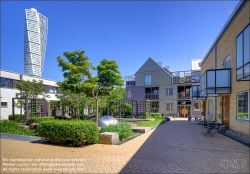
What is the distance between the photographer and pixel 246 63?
27.0ft

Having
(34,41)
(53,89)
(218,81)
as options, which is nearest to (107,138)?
(34,41)

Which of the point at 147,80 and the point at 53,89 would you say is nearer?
the point at 147,80

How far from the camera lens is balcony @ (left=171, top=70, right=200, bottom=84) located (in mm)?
30795

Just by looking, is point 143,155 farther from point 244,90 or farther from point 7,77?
point 7,77

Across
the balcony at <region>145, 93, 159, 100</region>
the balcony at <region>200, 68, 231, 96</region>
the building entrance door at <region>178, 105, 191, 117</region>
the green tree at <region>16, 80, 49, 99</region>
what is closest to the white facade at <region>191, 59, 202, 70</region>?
the building entrance door at <region>178, 105, 191, 117</region>

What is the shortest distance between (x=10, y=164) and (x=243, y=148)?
864 centimetres

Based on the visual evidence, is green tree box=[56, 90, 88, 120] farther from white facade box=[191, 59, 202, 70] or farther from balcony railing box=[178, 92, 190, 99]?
white facade box=[191, 59, 202, 70]

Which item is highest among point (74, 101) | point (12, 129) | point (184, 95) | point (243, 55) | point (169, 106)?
point (243, 55)

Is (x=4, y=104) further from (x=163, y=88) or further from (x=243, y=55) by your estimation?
(x=243, y=55)

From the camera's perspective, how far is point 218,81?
12.2 meters

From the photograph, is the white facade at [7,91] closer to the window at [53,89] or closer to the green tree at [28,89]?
the green tree at [28,89]

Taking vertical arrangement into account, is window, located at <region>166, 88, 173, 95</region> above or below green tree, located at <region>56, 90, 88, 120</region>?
above

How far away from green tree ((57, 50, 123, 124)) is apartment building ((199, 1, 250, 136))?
7171 millimetres

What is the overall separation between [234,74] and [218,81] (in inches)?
53.1
